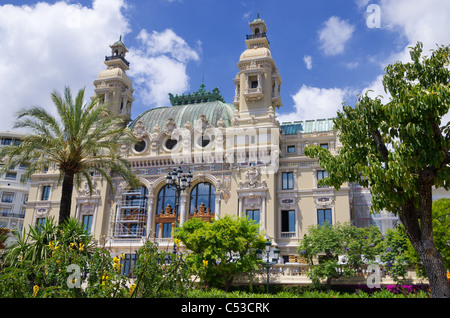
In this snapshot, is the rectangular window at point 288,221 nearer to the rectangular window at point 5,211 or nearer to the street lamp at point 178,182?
the street lamp at point 178,182

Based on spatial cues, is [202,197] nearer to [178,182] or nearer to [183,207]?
[183,207]

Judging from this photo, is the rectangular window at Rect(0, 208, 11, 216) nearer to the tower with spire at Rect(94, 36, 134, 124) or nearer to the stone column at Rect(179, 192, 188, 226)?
the tower with spire at Rect(94, 36, 134, 124)

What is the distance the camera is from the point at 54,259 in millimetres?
12375

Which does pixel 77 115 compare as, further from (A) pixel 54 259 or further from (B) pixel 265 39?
(B) pixel 265 39

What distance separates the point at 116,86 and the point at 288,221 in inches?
1147

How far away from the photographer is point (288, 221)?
4141 centimetres

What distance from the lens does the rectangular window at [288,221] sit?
41.0 m

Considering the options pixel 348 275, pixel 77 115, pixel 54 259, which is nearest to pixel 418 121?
pixel 54 259

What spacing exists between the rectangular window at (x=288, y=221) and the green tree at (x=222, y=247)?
10881 millimetres

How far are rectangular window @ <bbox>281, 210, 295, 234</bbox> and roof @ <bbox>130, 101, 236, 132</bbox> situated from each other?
42.7ft

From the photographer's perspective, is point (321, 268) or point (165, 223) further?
point (165, 223)

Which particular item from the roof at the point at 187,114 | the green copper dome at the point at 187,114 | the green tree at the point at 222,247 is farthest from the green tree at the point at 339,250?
the roof at the point at 187,114

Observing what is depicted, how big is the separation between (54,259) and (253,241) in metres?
19.5

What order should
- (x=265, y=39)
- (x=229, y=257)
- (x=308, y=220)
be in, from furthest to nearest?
1. (x=265, y=39)
2. (x=308, y=220)
3. (x=229, y=257)
